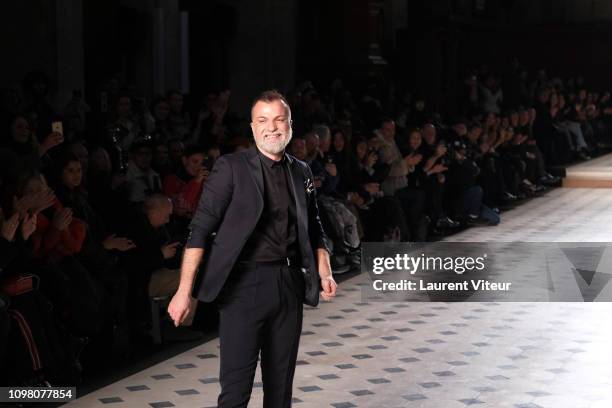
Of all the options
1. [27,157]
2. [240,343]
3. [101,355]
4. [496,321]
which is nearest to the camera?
[240,343]

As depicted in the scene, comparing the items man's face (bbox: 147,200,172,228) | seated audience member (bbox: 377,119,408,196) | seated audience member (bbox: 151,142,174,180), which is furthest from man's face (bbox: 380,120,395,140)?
man's face (bbox: 147,200,172,228)

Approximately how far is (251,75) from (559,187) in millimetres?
5634

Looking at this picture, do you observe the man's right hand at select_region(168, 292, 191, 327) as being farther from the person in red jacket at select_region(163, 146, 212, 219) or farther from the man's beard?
the person in red jacket at select_region(163, 146, 212, 219)

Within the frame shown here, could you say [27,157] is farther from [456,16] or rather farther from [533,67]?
[533,67]

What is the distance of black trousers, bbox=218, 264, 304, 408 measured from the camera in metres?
4.28

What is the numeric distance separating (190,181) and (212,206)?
4.11m

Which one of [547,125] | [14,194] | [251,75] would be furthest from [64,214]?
[547,125]

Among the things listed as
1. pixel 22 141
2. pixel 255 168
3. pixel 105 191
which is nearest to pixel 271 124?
pixel 255 168

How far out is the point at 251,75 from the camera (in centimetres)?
1581

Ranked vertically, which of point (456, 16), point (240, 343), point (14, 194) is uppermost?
point (456, 16)

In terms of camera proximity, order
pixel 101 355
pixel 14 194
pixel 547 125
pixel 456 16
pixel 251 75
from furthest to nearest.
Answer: pixel 456 16 → pixel 547 125 → pixel 251 75 → pixel 101 355 → pixel 14 194

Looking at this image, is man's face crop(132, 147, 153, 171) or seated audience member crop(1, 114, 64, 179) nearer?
seated audience member crop(1, 114, 64, 179)

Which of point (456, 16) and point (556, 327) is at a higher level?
point (456, 16)

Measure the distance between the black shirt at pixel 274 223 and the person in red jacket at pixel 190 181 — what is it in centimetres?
379
